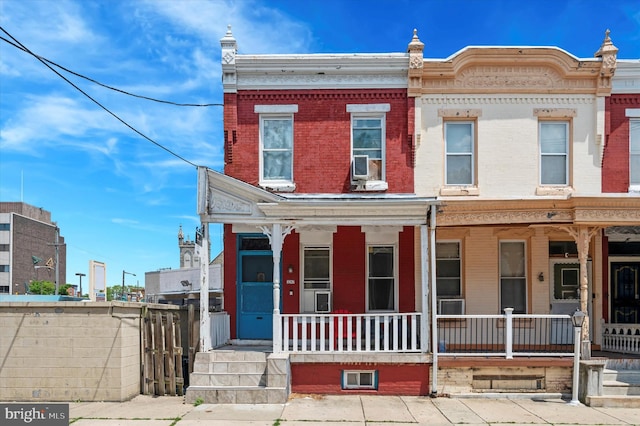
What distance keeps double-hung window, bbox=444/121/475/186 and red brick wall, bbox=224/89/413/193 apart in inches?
38.5

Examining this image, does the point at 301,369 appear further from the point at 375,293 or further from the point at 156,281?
the point at 156,281

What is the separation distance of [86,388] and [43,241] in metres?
91.1

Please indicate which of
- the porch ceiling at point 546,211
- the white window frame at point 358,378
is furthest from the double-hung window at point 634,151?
the white window frame at point 358,378

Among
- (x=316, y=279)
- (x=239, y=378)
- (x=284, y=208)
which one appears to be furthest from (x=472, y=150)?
(x=239, y=378)

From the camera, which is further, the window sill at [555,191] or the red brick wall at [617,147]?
the red brick wall at [617,147]

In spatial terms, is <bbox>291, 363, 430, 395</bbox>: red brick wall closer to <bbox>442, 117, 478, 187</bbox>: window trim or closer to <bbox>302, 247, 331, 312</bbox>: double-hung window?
<bbox>302, 247, 331, 312</bbox>: double-hung window

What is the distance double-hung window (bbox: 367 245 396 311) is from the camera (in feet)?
39.0

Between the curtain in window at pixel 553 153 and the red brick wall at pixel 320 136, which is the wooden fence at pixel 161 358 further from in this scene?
the curtain in window at pixel 553 153

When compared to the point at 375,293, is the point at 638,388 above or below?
below

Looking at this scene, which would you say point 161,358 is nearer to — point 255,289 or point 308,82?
point 255,289

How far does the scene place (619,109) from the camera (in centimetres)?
1184

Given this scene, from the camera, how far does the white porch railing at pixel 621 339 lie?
10.8 metres

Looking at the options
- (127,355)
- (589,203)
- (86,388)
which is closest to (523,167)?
(589,203)

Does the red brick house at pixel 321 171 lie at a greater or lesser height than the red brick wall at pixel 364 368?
greater
